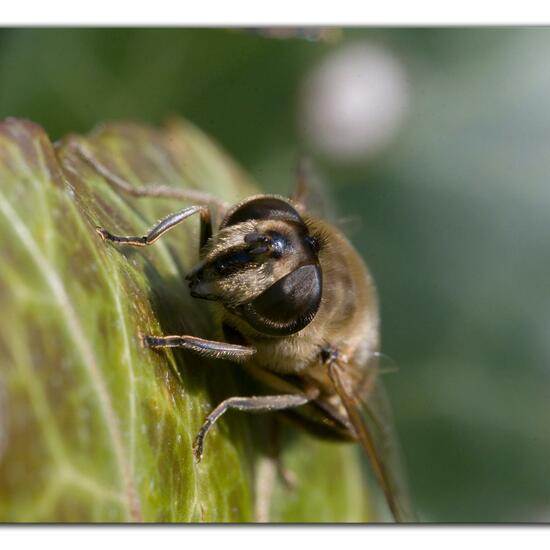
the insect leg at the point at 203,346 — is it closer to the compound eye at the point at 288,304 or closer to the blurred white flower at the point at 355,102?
the compound eye at the point at 288,304

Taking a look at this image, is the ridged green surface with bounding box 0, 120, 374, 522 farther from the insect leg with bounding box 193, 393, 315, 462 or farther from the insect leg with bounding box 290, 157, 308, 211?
the insect leg with bounding box 290, 157, 308, 211

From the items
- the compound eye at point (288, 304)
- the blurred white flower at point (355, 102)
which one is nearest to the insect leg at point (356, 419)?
the compound eye at point (288, 304)

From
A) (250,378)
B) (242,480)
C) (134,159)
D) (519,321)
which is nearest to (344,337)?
(250,378)

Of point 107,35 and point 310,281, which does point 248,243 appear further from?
point 107,35

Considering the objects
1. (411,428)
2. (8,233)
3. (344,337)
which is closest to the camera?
(8,233)

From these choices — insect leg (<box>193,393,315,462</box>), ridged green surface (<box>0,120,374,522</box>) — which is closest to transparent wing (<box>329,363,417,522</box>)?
insect leg (<box>193,393,315,462</box>)

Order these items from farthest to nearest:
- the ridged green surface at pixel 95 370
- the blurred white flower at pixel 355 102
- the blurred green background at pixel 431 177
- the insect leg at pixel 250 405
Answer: the blurred white flower at pixel 355 102 < the blurred green background at pixel 431 177 < the insect leg at pixel 250 405 < the ridged green surface at pixel 95 370
